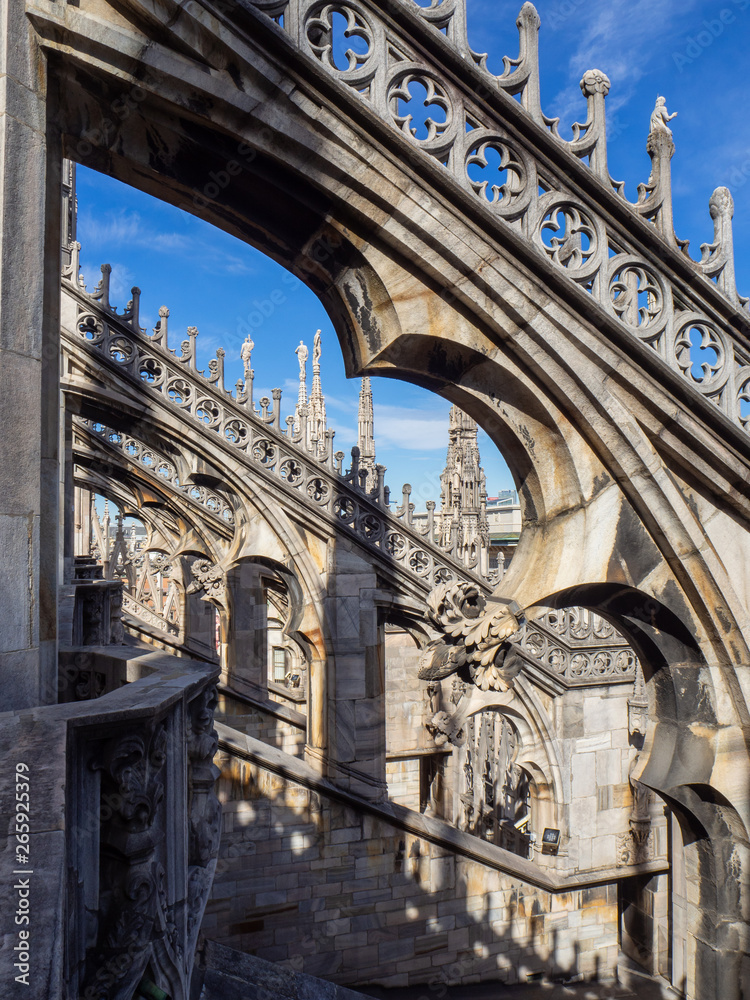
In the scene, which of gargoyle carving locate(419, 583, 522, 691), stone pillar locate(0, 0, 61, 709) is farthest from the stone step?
gargoyle carving locate(419, 583, 522, 691)

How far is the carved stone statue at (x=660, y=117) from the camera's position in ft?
10.3

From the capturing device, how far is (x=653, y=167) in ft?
10.3

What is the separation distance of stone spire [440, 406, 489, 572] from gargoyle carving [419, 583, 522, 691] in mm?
15874

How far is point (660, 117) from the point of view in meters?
3.17

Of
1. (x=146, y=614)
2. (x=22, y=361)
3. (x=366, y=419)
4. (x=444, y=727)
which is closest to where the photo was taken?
(x=22, y=361)

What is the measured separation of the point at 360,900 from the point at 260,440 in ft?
19.6

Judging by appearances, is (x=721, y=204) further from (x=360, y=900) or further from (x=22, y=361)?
(x=360, y=900)

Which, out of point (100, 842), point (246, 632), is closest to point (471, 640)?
point (100, 842)

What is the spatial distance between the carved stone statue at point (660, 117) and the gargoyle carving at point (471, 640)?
2.24 m

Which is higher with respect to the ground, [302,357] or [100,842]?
[302,357]

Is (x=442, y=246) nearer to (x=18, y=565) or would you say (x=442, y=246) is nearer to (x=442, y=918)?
(x=18, y=565)

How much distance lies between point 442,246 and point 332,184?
18.8 inches

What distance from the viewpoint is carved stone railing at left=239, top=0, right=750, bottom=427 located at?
261 centimetres

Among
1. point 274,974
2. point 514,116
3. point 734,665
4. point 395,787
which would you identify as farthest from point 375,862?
point 514,116
